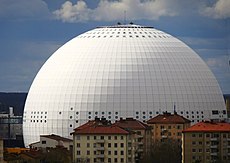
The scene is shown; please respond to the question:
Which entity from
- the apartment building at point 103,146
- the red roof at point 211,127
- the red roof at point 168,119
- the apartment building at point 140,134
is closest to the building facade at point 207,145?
the red roof at point 211,127

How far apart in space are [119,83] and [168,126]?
1275cm

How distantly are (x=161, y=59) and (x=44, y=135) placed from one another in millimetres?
13272

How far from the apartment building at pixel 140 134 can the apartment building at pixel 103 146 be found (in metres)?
2.22

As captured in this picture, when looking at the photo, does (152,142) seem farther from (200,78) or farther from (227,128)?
(200,78)

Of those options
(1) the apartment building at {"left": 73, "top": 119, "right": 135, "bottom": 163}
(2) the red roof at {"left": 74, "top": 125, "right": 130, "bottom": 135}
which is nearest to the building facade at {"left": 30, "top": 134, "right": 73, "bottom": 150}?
(2) the red roof at {"left": 74, "top": 125, "right": 130, "bottom": 135}

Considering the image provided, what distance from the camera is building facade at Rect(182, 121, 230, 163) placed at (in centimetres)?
8188

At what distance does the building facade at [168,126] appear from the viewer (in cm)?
9494

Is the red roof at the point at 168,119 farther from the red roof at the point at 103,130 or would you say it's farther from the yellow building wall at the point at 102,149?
the yellow building wall at the point at 102,149

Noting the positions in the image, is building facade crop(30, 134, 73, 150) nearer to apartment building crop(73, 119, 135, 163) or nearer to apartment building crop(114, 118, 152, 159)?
apartment building crop(114, 118, 152, 159)

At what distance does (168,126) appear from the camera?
96.6m

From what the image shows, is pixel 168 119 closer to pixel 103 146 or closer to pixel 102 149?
pixel 102 149

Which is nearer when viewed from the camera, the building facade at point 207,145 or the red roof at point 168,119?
the building facade at point 207,145

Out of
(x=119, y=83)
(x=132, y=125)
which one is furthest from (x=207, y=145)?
(x=119, y=83)

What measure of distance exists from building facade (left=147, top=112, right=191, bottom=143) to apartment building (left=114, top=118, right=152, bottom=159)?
126 cm
